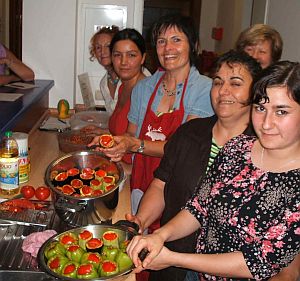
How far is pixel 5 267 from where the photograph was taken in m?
1.15

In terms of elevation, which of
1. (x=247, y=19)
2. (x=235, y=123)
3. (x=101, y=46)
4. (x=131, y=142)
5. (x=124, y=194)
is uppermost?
(x=247, y=19)

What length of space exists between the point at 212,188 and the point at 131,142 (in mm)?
556

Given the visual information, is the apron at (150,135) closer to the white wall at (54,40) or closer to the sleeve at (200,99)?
the sleeve at (200,99)

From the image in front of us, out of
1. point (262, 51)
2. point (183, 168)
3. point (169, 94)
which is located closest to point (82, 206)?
point (183, 168)

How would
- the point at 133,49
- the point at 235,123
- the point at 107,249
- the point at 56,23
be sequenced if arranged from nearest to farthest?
1. the point at 107,249
2. the point at 235,123
3. the point at 133,49
4. the point at 56,23

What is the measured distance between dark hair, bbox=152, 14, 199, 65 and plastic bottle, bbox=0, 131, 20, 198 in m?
0.73

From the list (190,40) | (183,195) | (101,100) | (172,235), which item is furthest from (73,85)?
(172,235)

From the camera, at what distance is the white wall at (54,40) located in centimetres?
320

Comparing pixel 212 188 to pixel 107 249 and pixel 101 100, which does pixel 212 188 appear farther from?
pixel 101 100

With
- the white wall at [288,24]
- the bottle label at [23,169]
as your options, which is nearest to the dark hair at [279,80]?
the bottle label at [23,169]

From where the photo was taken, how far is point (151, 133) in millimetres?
1871

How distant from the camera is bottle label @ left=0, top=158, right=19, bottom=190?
5.43ft

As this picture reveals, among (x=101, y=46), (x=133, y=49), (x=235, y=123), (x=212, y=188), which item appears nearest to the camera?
(x=212, y=188)

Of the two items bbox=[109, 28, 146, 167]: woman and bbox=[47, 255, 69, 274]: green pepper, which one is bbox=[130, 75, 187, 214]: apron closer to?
bbox=[109, 28, 146, 167]: woman
